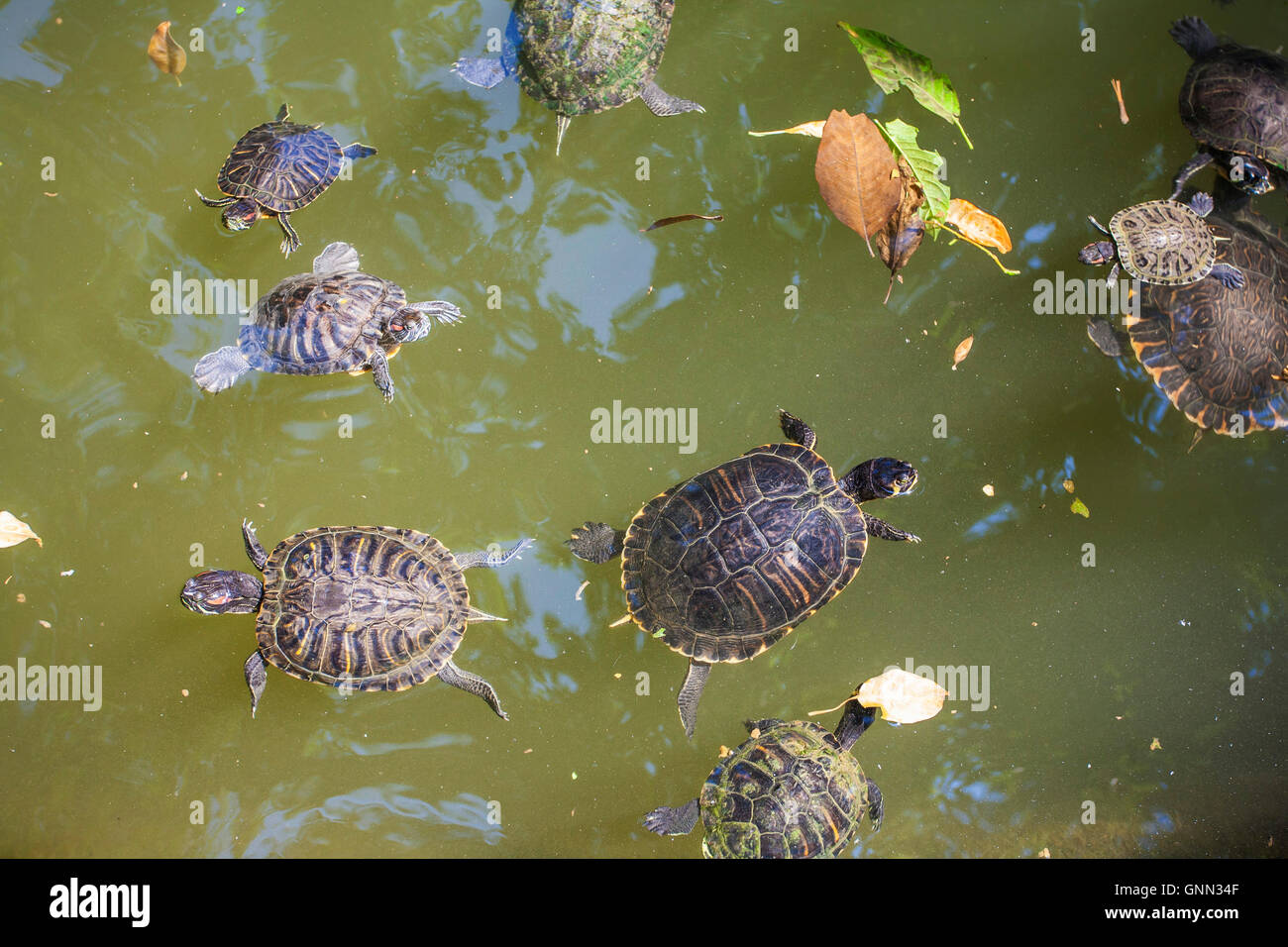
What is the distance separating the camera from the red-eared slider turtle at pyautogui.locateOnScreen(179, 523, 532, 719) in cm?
346

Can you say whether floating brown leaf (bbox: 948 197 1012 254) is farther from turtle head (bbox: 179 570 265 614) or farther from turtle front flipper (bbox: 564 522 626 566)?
turtle head (bbox: 179 570 265 614)

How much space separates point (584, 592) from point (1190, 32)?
3.90m

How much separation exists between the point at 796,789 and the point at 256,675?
7.68ft

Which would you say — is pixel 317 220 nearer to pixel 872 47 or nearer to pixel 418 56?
pixel 418 56

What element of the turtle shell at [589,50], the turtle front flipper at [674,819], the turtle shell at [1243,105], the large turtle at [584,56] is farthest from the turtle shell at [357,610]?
the turtle shell at [1243,105]

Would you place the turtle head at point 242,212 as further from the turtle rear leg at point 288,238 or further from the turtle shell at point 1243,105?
the turtle shell at point 1243,105

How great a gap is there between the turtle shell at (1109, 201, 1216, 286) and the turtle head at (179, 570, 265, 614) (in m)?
4.12

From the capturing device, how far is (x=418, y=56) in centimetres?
388

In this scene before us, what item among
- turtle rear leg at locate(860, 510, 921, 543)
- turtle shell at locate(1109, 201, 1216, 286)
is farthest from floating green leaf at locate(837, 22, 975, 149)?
turtle rear leg at locate(860, 510, 921, 543)

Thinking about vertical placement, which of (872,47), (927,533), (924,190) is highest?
(872,47)

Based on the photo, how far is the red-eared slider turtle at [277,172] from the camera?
3660mm

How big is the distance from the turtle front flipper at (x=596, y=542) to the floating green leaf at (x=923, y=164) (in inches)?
76.0

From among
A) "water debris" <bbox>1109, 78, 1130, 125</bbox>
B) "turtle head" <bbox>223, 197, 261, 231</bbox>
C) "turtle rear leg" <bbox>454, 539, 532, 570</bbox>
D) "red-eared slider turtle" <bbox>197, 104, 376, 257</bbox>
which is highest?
"water debris" <bbox>1109, 78, 1130, 125</bbox>
